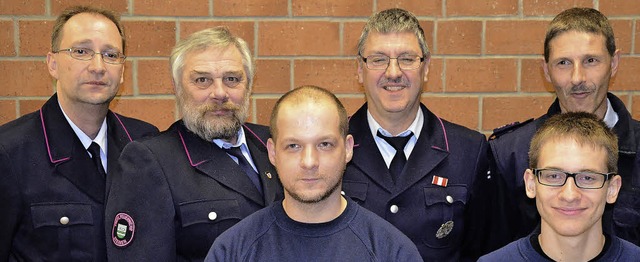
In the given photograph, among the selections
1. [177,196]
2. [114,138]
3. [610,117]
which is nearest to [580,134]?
[610,117]

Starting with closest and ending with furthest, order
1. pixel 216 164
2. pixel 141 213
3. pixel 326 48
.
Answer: pixel 141 213 → pixel 216 164 → pixel 326 48

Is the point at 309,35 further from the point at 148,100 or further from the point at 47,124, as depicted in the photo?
the point at 47,124

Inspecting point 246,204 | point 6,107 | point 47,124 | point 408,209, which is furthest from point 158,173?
point 6,107

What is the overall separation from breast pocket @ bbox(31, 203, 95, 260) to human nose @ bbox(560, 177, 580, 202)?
173 centimetres

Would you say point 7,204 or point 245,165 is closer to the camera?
point 7,204

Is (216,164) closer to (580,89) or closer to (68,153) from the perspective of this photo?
(68,153)

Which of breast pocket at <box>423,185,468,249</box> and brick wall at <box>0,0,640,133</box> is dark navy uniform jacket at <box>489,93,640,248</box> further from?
brick wall at <box>0,0,640,133</box>

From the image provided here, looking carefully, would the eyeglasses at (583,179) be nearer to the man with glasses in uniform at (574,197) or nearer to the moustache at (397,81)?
the man with glasses in uniform at (574,197)

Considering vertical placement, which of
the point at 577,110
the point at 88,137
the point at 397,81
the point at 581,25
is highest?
the point at 581,25

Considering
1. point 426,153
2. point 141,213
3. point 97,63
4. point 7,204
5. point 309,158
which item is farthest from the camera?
point 426,153

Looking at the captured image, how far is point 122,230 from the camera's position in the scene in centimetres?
288

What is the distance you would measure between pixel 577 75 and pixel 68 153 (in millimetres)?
2029

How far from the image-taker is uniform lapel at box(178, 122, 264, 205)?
306 cm

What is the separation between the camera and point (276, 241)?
A: 2.62 metres
